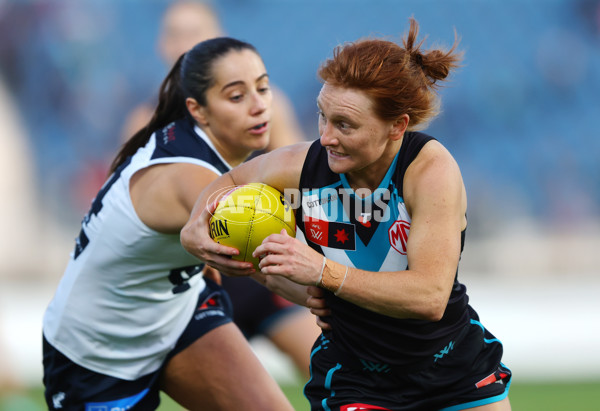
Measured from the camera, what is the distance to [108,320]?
4.14 m

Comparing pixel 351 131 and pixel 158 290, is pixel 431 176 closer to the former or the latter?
pixel 351 131

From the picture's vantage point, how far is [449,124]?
43.0 feet

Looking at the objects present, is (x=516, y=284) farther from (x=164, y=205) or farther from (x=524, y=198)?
(x=164, y=205)

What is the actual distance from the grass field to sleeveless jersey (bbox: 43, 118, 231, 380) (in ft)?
8.18

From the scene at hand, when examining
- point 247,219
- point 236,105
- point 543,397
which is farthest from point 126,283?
point 543,397

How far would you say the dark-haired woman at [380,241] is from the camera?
9.36ft

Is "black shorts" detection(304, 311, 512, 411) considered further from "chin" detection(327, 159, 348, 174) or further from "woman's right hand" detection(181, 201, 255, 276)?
"chin" detection(327, 159, 348, 174)

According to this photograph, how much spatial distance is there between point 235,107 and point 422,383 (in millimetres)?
1756

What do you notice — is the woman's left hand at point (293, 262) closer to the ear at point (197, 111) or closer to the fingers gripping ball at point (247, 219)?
the fingers gripping ball at point (247, 219)

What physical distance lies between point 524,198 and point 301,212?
9.71 metres

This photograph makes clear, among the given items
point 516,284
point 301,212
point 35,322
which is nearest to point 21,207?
point 35,322

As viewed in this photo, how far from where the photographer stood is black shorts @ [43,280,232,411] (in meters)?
4.19

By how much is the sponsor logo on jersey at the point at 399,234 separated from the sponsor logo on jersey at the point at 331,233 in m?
0.16

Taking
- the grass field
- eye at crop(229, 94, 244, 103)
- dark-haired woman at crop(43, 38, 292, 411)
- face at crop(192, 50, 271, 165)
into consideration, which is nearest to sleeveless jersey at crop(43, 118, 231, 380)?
dark-haired woman at crop(43, 38, 292, 411)
